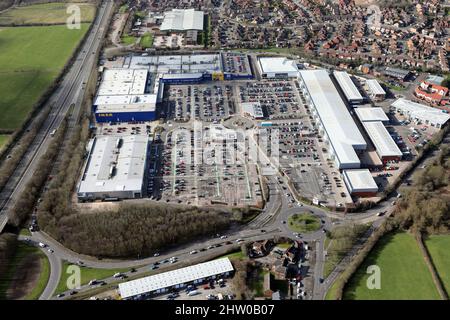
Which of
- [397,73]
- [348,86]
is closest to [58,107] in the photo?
[348,86]

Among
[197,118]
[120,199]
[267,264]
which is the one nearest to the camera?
[267,264]

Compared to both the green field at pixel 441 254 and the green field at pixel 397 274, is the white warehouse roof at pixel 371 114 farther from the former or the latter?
the green field at pixel 441 254

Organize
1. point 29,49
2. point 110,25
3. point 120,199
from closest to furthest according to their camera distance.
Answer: point 120,199 < point 29,49 < point 110,25

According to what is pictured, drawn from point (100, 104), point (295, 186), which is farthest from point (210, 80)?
point (295, 186)

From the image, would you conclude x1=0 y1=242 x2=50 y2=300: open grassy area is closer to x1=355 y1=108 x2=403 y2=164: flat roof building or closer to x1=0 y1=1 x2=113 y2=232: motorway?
x1=0 y1=1 x2=113 y2=232: motorway

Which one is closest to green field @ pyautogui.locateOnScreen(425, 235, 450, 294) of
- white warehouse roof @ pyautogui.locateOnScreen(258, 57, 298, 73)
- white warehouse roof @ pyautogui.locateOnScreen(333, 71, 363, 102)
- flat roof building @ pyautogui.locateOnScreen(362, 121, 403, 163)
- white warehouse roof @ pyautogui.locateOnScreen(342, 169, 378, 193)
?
white warehouse roof @ pyautogui.locateOnScreen(342, 169, 378, 193)
